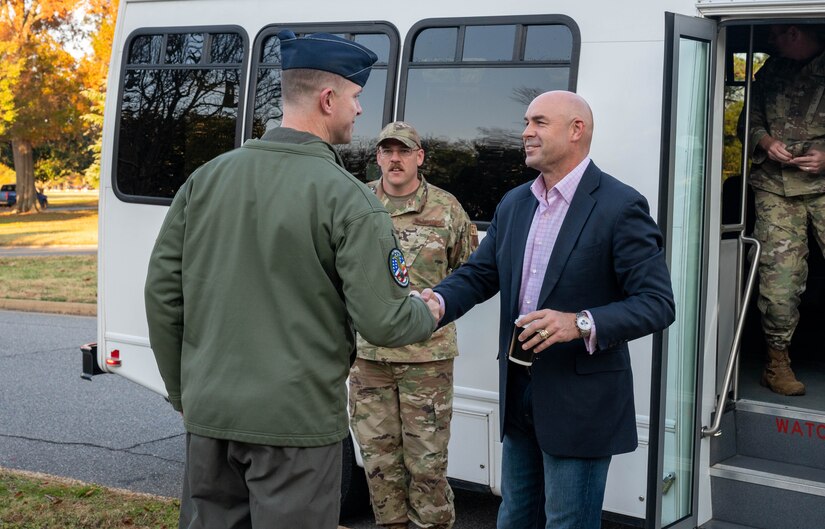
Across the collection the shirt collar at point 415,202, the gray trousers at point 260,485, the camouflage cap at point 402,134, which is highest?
the camouflage cap at point 402,134

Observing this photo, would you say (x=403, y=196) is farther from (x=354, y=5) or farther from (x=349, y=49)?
(x=349, y=49)

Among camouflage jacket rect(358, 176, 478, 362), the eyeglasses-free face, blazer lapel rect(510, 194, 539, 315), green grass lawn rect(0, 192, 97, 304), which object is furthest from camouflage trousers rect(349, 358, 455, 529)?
green grass lawn rect(0, 192, 97, 304)

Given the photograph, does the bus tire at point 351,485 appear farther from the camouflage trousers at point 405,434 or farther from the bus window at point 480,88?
the bus window at point 480,88

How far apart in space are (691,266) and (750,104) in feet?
3.88

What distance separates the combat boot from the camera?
16.6 ft

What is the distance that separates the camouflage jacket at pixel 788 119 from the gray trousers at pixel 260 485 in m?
3.00

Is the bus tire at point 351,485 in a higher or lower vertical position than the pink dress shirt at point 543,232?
lower

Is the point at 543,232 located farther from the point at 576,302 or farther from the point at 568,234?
the point at 576,302

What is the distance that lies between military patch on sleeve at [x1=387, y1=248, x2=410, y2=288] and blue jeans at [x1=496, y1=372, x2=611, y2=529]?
89 cm

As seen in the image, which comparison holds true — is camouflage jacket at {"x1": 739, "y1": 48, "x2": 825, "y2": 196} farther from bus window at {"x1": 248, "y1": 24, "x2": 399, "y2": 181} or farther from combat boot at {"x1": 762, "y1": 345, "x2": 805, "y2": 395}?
bus window at {"x1": 248, "y1": 24, "x2": 399, "y2": 181}

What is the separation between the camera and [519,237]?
11.6 ft

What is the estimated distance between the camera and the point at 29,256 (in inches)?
772

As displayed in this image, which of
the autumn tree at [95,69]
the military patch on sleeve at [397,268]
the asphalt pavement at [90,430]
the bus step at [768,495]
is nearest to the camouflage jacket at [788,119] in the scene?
the bus step at [768,495]

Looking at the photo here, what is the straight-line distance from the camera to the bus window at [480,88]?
4582 millimetres
